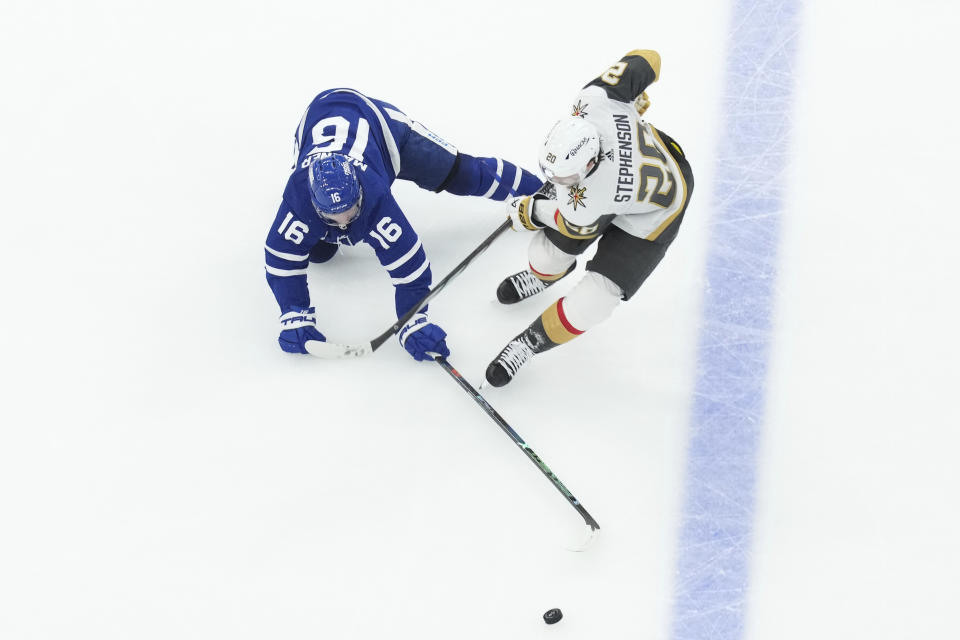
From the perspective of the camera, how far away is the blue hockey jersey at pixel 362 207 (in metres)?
2.70

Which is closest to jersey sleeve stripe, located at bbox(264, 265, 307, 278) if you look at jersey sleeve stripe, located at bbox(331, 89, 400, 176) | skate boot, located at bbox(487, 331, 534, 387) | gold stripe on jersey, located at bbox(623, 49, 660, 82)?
jersey sleeve stripe, located at bbox(331, 89, 400, 176)

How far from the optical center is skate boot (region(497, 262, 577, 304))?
3.09 metres

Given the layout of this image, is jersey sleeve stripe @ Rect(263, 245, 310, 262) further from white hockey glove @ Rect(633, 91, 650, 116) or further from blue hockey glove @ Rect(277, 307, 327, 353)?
white hockey glove @ Rect(633, 91, 650, 116)

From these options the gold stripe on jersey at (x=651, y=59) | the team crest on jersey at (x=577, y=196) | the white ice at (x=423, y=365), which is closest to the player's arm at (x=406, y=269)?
the white ice at (x=423, y=365)

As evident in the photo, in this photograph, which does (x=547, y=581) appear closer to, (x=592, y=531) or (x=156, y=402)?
(x=592, y=531)

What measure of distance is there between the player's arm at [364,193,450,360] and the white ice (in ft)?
0.44

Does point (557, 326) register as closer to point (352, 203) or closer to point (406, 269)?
point (406, 269)

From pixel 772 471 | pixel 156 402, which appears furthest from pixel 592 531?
pixel 156 402

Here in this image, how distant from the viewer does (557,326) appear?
8.96 ft

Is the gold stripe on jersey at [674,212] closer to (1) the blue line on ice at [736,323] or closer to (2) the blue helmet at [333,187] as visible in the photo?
(1) the blue line on ice at [736,323]

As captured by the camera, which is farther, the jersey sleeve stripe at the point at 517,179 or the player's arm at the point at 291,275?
the jersey sleeve stripe at the point at 517,179

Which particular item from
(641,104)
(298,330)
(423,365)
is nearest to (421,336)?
(423,365)

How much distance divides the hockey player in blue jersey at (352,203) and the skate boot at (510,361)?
226 millimetres

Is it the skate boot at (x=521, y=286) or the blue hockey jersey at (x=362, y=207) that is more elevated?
the blue hockey jersey at (x=362, y=207)
